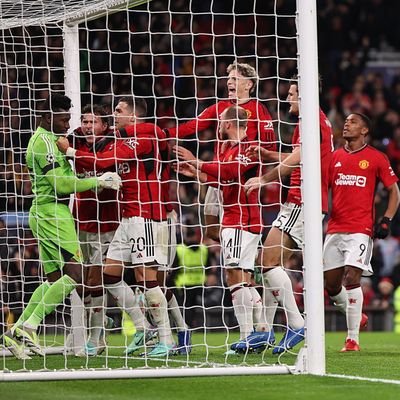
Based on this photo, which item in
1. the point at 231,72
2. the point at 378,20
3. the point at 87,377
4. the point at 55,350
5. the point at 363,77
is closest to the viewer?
the point at 87,377

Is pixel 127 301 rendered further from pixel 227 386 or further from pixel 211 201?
pixel 227 386

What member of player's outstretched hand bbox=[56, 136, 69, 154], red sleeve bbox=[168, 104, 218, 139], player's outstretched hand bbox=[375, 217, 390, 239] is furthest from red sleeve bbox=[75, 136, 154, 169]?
player's outstretched hand bbox=[375, 217, 390, 239]

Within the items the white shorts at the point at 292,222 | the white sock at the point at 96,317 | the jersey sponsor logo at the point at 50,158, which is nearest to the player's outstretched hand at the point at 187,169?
the white shorts at the point at 292,222

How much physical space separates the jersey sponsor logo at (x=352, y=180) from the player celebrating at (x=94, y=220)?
2.14m

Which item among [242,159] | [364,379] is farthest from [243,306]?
[364,379]

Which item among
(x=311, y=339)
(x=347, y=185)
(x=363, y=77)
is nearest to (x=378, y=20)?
(x=363, y=77)

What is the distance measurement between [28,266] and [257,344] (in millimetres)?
3073

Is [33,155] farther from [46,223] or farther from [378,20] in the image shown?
[378,20]

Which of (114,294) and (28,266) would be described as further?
(28,266)

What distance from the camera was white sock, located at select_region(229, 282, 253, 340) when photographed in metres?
9.34

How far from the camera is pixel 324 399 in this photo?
244 inches

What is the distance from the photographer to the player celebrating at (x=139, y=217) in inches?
369

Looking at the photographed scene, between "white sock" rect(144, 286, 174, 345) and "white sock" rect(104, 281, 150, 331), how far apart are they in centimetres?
26

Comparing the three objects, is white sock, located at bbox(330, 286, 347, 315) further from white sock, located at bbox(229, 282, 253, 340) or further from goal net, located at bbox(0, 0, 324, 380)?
white sock, located at bbox(229, 282, 253, 340)
